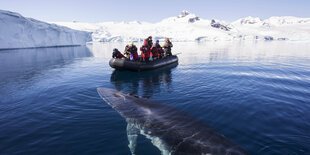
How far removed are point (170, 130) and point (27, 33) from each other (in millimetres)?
62131

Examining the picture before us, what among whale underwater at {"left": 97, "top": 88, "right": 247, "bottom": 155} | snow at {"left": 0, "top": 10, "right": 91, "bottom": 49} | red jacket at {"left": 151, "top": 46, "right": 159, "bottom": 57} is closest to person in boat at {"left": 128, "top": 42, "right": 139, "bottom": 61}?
red jacket at {"left": 151, "top": 46, "right": 159, "bottom": 57}

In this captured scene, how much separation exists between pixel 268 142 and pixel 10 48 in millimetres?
61399

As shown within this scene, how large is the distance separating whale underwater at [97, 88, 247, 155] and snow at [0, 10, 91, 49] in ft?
184

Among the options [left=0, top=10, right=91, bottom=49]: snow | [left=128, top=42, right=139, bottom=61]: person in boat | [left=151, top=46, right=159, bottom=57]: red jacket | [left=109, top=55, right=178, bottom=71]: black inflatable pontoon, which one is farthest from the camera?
[left=0, top=10, right=91, bottom=49]: snow

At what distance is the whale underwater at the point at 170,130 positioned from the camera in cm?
384

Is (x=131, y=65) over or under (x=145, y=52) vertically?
under

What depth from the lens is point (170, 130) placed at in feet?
15.1

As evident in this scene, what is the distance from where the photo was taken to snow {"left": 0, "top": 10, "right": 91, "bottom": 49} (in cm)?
4375

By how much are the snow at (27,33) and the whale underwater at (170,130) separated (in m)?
56.1

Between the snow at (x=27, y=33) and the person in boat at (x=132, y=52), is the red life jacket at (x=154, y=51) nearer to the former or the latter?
the person in boat at (x=132, y=52)

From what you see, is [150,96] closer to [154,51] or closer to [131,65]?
[131,65]

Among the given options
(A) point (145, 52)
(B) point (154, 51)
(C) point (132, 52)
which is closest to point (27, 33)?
(C) point (132, 52)

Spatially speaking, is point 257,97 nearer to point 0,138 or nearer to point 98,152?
point 98,152

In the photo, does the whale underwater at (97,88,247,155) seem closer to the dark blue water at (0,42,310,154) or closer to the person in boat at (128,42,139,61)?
the dark blue water at (0,42,310,154)
